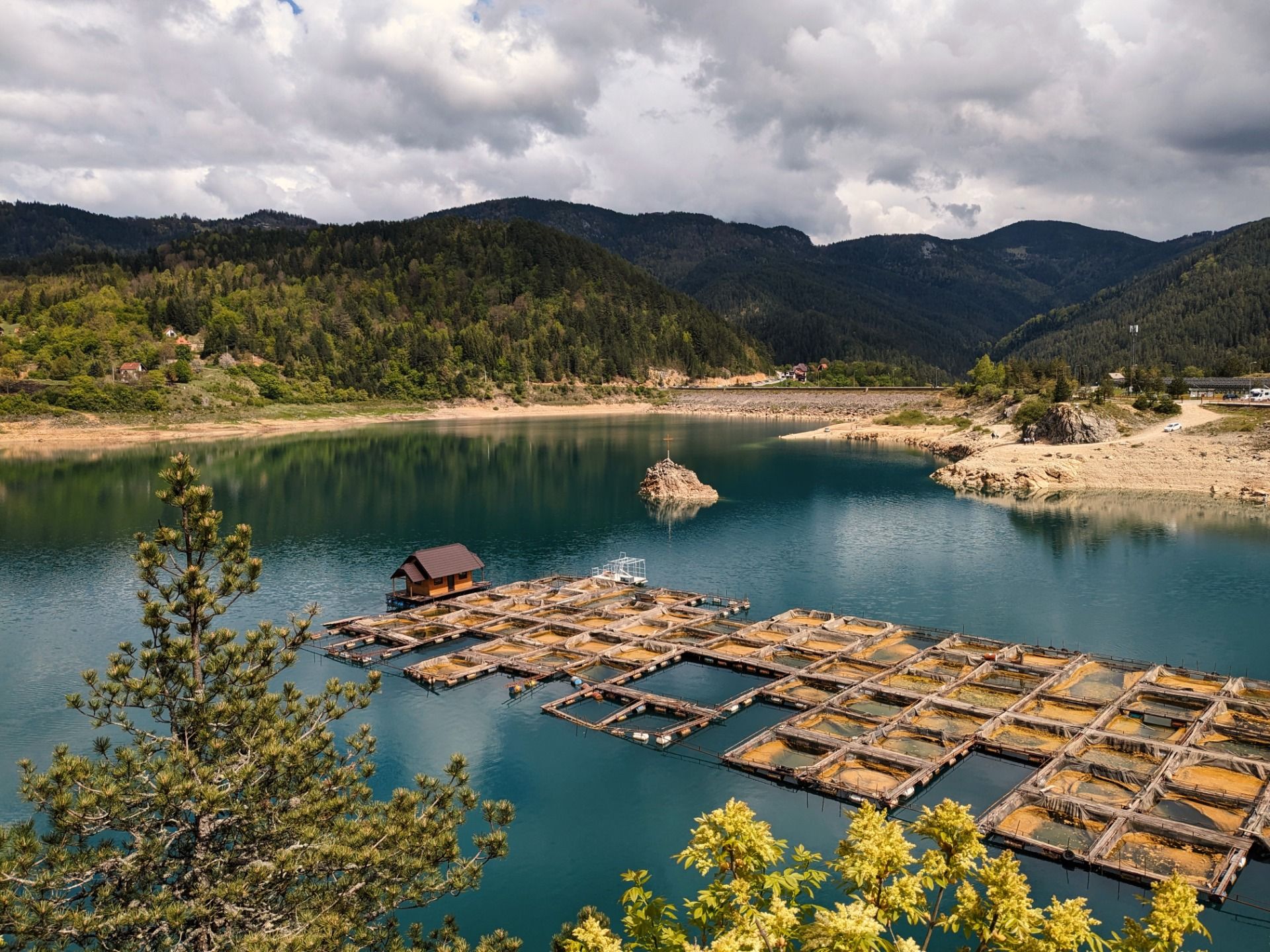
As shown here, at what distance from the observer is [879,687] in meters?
40.6

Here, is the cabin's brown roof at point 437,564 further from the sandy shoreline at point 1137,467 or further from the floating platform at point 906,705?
the sandy shoreline at point 1137,467

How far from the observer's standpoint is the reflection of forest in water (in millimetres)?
75562

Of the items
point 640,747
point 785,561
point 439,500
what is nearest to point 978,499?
point 785,561

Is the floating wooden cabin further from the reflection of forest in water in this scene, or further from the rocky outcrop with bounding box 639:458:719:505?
the reflection of forest in water

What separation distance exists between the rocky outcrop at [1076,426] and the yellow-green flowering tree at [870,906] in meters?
116

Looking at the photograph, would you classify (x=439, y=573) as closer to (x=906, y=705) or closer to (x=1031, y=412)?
(x=906, y=705)

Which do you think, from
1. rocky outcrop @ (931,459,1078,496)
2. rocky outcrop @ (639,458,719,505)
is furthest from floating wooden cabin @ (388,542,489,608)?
rocky outcrop @ (931,459,1078,496)

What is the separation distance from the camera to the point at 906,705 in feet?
129

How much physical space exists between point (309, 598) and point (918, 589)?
140 feet

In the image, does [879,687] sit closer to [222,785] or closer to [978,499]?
[222,785]

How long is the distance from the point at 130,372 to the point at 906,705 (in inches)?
7308

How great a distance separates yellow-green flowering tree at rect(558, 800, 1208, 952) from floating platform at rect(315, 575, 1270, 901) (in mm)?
15997

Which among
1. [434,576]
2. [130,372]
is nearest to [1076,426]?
[434,576]

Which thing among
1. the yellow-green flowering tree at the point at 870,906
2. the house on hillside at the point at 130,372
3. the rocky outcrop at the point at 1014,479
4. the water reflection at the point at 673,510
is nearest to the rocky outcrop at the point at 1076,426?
the rocky outcrop at the point at 1014,479
